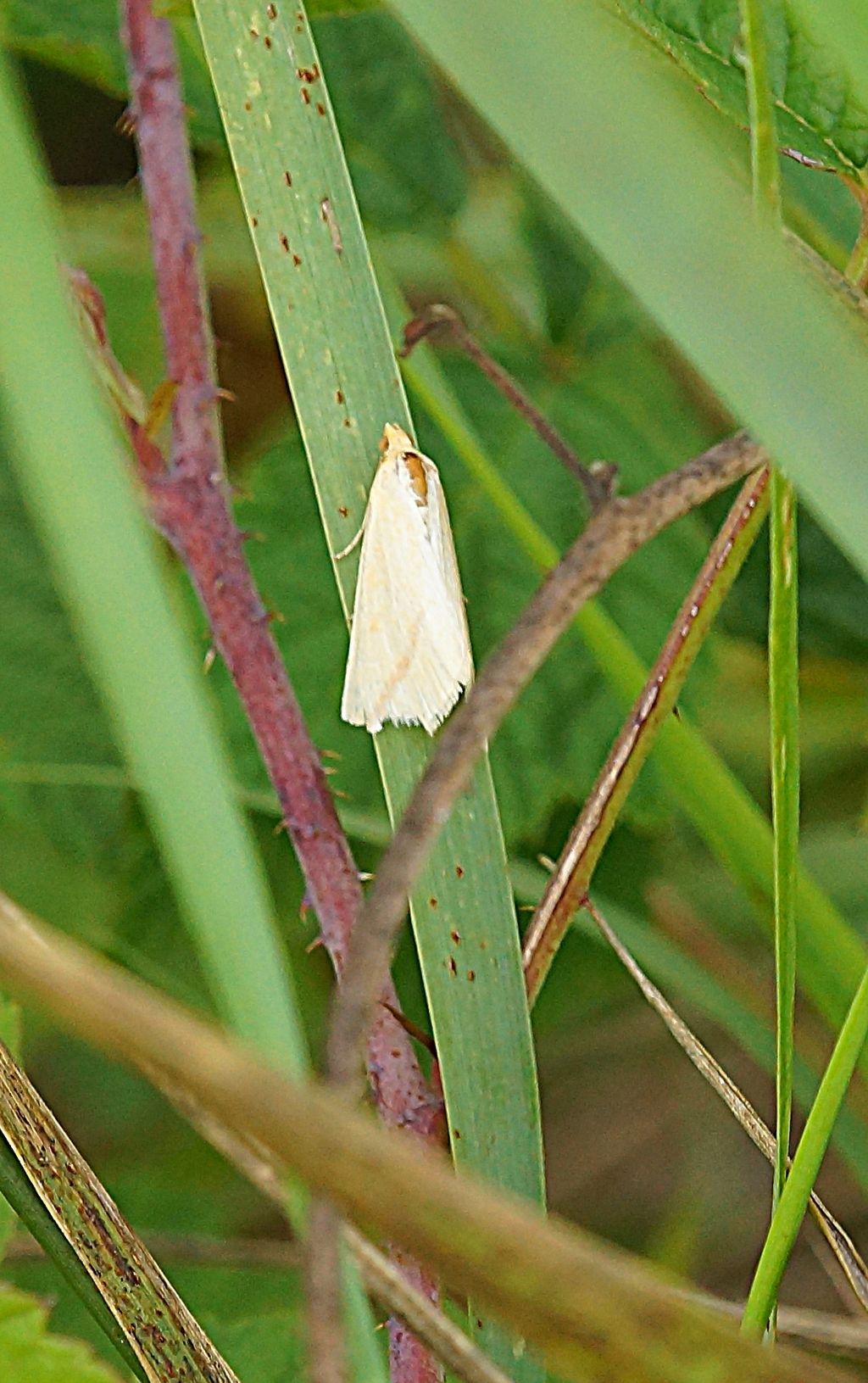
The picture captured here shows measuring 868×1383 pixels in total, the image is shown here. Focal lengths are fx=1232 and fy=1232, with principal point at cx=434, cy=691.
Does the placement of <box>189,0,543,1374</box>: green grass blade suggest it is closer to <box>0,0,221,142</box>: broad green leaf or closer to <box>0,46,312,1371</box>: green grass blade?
<box>0,46,312,1371</box>: green grass blade

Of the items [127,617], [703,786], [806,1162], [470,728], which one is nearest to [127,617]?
[127,617]

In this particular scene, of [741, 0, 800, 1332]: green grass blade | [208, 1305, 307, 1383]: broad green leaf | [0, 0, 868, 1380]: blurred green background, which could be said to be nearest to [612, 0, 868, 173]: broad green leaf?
[741, 0, 800, 1332]: green grass blade

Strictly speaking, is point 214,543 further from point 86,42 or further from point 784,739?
point 86,42

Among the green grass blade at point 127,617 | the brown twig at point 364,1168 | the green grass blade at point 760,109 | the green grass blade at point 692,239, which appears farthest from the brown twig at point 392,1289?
the green grass blade at point 760,109

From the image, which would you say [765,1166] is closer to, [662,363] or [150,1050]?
[662,363]

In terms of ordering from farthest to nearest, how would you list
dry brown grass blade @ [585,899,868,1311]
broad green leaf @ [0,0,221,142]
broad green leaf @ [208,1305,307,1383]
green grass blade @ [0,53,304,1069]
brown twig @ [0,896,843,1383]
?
broad green leaf @ [0,0,221,142], broad green leaf @ [208,1305,307,1383], dry brown grass blade @ [585,899,868,1311], green grass blade @ [0,53,304,1069], brown twig @ [0,896,843,1383]

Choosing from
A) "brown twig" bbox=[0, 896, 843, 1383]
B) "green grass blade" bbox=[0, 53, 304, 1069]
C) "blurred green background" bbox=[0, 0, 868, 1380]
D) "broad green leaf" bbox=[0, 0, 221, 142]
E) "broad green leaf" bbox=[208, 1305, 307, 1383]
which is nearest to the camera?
"brown twig" bbox=[0, 896, 843, 1383]

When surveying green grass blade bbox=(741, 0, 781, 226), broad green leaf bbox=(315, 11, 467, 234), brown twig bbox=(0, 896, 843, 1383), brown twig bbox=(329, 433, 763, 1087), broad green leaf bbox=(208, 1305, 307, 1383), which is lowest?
broad green leaf bbox=(208, 1305, 307, 1383)

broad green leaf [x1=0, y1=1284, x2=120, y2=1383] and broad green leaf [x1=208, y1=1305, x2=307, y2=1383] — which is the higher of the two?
broad green leaf [x1=0, y1=1284, x2=120, y2=1383]
